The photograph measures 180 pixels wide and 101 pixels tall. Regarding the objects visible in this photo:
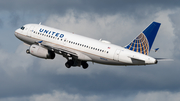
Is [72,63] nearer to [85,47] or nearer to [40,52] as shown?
[40,52]

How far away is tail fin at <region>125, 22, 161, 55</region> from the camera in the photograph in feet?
245

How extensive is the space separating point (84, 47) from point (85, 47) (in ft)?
0.71

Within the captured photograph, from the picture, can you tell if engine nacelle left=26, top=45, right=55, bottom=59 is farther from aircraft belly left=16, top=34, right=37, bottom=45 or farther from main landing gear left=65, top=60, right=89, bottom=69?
main landing gear left=65, top=60, right=89, bottom=69

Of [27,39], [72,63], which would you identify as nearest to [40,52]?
[27,39]

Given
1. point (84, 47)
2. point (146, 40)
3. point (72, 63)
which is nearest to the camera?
point (146, 40)

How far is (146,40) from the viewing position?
75000 millimetres

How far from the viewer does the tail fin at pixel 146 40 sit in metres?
74.8

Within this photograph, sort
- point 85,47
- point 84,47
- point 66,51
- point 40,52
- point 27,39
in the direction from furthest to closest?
point 27,39
point 40,52
point 66,51
point 84,47
point 85,47

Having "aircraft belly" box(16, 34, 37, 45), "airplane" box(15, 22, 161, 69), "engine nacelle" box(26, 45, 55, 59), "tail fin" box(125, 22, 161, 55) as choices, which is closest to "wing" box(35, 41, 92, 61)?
"airplane" box(15, 22, 161, 69)

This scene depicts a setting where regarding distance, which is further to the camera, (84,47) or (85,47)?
(84,47)

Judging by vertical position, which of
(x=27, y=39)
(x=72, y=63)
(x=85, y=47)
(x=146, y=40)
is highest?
(x=27, y=39)

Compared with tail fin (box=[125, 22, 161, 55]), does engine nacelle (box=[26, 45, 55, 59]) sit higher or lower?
lower

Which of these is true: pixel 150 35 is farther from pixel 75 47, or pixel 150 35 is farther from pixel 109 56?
pixel 75 47

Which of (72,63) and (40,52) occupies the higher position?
(40,52)
